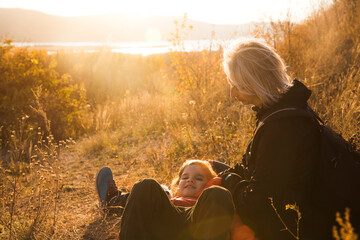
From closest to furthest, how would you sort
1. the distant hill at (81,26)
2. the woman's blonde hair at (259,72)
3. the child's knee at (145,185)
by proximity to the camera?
the woman's blonde hair at (259,72), the child's knee at (145,185), the distant hill at (81,26)

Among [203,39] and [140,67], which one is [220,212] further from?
[140,67]

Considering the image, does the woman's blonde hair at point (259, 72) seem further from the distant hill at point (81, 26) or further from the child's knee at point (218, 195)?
the distant hill at point (81, 26)

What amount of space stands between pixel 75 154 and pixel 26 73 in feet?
9.44

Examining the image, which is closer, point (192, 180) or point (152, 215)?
point (152, 215)

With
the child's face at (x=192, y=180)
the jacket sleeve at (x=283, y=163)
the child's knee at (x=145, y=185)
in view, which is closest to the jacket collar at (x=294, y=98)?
the jacket sleeve at (x=283, y=163)

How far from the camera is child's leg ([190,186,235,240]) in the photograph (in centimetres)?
181

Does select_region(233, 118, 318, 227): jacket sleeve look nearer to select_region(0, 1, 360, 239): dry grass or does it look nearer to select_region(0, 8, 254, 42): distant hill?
select_region(0, 1, 360, 239): dry grass

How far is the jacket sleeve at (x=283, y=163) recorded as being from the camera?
5.50 feet

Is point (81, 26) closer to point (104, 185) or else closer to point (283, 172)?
point (104, 185)

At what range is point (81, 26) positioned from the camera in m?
152

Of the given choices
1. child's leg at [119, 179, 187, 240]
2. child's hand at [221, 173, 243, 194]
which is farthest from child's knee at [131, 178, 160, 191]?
child's hand at [221, 173, 243, 194]

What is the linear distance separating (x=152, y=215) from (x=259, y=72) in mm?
1278

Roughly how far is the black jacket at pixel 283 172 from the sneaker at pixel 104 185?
183cm

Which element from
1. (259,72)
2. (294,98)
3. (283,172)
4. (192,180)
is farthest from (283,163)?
(192,180)
